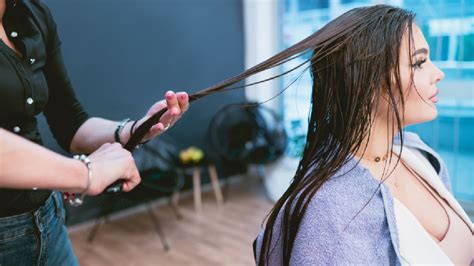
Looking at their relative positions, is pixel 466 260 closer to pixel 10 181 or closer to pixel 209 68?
pixel 10 181

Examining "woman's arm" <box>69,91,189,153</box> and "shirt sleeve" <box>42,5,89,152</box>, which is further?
"shirt sleeve" <box>42,5,89,152</box>

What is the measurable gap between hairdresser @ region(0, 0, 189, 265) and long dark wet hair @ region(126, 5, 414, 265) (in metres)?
0.18

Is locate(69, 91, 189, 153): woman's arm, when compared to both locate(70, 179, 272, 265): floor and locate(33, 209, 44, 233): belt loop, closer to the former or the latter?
locate(33, 209, 44, 233): belt loop

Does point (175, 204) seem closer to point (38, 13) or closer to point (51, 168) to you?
point (38, 13)

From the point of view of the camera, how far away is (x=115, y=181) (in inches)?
26.7

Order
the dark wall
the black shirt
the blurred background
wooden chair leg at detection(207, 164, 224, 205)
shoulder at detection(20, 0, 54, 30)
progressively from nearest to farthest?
the black shirt < shoulder at detection(20, 0, 54, 30) < the blurred background < the dark wall < wooden chair leg at detection(207, 164, 224, 205)

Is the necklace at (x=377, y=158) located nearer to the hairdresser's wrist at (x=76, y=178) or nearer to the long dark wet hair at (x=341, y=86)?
the long dark wet hair at (x=341, y=86)

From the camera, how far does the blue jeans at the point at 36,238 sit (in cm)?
81

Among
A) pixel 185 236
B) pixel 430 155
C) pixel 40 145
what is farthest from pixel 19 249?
pixel 185 236

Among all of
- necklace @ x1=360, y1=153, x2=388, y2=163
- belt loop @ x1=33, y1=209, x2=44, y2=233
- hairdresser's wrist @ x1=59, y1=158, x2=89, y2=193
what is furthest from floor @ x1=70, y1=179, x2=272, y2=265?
hairdresser's wrist @ x1=59, y1=158, x2=89, y2=193

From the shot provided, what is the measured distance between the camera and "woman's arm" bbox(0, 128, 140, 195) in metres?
0.55

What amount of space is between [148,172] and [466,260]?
7.51 feet

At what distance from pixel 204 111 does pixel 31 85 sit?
10.0 ft

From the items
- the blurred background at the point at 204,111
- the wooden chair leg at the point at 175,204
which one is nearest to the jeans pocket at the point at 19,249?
the blurred background at the point at 204,111
